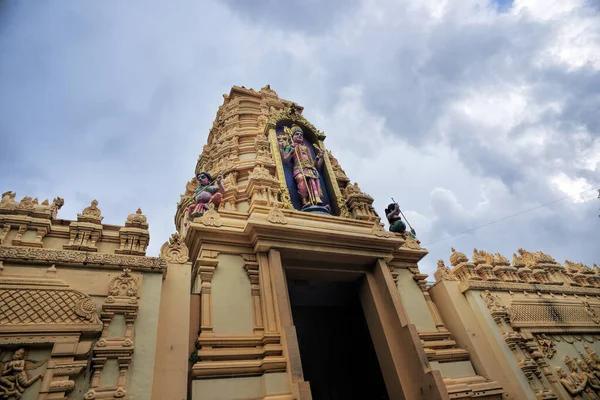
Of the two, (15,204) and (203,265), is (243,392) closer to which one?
(203,265)

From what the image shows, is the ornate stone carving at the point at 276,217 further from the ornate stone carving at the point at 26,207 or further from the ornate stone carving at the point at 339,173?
the ornate stone carving at the point at 339,173

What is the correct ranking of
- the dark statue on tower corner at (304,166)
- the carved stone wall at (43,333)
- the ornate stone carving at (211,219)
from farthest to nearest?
the dark statue on tower corner at (304,166) → the ornate stone carving at (211,219) → the carved stone wall at (43,333)

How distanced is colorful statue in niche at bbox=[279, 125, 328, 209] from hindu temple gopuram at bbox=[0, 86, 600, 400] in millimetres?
84

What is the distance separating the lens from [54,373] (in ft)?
16.9

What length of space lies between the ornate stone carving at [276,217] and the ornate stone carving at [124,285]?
3.68m

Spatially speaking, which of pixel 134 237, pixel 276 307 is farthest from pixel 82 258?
pixel 276 307

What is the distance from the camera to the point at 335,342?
13.2 metres

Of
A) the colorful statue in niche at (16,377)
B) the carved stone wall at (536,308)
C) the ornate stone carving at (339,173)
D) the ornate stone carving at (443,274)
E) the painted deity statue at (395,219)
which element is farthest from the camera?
the ornate stone carving at (339,173)

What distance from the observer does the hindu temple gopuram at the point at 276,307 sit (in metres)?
5.74

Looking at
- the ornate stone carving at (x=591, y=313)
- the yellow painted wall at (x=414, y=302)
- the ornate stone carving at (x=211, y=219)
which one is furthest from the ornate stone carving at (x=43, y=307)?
the ornate stone carving at (x=591, y=313)

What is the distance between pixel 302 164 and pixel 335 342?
730 cm

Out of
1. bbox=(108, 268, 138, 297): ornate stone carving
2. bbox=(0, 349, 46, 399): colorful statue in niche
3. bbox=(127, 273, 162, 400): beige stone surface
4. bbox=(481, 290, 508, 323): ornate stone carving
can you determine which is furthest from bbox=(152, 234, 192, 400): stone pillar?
bbox=(481, 290, 508, 323): ornate stone carving

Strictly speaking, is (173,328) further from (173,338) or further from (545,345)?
(545,345)

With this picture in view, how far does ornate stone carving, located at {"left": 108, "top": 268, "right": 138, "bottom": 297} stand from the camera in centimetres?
639
